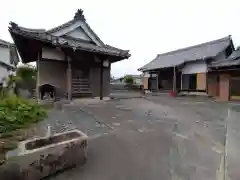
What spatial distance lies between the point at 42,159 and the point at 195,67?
18.3 meters

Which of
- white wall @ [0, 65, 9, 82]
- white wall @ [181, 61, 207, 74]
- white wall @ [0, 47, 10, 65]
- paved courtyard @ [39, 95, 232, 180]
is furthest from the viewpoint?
white wall @ [0, 47, 10, 65]

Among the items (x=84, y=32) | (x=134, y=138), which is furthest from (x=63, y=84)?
(x=134, y=138)

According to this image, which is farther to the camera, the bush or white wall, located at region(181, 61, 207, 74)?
white wall, located at region(181, 61, 207, 74)

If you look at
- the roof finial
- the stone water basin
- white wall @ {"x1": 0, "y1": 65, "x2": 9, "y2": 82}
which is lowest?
the stone water basin

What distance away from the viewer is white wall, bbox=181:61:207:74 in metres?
17.6

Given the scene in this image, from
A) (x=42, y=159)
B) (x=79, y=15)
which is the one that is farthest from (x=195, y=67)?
(x=42, y=159)

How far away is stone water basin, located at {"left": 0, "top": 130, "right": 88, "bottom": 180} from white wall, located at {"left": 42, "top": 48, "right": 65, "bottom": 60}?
7760mm

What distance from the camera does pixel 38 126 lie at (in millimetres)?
5246

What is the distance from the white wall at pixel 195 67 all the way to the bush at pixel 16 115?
51.3ft

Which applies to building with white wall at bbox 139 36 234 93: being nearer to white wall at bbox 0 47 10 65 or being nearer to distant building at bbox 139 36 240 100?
distant building at bbox 139 36 240 100

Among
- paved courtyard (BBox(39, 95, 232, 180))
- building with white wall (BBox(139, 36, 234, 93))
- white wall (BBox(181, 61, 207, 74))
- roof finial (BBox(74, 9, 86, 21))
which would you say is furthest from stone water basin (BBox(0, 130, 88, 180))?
white wall (BBox(181, 61, 207, 74))

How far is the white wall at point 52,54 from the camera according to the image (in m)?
10.1

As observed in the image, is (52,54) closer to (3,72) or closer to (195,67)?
(3,72)

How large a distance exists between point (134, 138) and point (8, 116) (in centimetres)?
345
